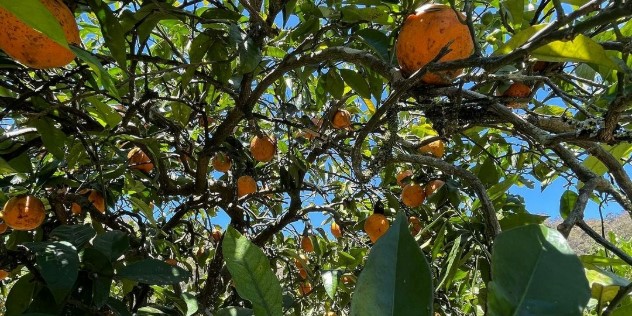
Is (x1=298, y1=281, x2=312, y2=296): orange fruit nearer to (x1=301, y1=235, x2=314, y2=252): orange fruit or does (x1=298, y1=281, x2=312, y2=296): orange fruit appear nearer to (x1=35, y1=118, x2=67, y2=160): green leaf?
(x1=301, y1=235, x2=314, y2=252): orange fruit

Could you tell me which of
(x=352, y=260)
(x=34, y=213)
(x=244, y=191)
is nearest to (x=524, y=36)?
(x=352, y=260)

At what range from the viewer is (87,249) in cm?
97

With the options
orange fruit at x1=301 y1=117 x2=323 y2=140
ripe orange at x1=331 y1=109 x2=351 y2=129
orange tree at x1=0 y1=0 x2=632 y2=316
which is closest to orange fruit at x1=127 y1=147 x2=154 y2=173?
orange tree at x1=0 y1=0 x2=632 y2=316

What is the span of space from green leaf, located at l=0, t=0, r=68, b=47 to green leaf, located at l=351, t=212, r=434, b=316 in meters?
0.31

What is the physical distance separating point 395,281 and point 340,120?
5.95ft

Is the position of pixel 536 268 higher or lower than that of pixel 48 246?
lower

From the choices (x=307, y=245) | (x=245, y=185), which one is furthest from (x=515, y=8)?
(x=307, y=245)

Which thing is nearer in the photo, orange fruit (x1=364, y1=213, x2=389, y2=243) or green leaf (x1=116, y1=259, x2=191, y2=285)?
green leaf (x1=116, y1=259, x2=191, y2=285)

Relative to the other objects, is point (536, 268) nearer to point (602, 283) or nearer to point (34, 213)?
point (602, 283)

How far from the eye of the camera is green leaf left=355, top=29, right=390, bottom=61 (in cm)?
109

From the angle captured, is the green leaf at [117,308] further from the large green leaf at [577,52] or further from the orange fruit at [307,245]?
the orange fruit at [307,245]

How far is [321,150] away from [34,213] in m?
1.10

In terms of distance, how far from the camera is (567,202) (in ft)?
4.66

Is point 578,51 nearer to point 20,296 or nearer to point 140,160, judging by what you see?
point 20,296
